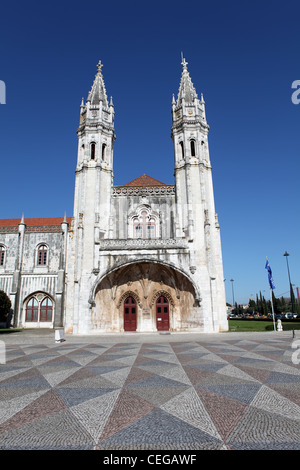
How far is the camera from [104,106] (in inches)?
1147

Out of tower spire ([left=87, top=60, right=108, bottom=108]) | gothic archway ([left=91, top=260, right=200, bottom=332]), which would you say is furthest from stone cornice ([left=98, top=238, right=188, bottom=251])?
tower spire ([left=87, top=60, right=108, bottom=108])

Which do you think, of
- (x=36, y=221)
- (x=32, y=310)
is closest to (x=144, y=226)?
(x=32, y=310)

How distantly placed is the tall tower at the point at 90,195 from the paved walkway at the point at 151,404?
13619 mm

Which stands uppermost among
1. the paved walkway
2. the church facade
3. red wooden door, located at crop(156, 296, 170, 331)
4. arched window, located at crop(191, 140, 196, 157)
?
arched window, located at crop(191, 140, 196, 157)

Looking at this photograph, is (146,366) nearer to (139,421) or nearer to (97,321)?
(139,421)

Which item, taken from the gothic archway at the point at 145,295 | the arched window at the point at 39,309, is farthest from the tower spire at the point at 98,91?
the arched window at the point at 39,309

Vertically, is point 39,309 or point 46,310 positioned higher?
point 39,309

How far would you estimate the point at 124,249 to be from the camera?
931 inches

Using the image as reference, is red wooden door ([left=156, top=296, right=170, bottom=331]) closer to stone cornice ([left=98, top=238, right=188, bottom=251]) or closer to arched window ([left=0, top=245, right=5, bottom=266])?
stone cornice ([left=98, top=238, right=188, bottom=251])

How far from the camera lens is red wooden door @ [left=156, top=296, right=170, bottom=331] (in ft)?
80.1

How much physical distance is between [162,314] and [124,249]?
6.76 meters

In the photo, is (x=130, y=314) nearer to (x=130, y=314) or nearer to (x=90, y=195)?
(x=130, y=314)

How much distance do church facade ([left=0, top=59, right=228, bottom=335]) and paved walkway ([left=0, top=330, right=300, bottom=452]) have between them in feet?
44.4
